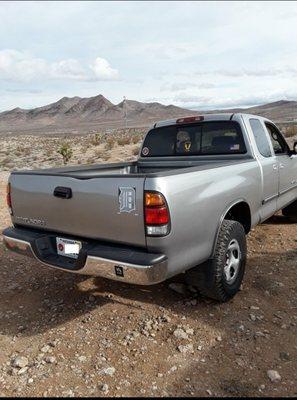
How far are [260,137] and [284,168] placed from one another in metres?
0.72

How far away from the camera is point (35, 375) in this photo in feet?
10.6

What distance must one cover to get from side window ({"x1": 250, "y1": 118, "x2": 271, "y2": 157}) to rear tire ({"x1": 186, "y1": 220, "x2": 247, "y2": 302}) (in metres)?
1.47

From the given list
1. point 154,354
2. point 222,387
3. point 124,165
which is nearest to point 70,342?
point 154,354

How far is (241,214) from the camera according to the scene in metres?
4.69

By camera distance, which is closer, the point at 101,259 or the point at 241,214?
the point at 101,259

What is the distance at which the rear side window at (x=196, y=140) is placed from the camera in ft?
16.8

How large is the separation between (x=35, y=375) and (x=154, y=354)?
95 centimetres

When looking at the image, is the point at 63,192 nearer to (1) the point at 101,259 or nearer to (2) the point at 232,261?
(1) the point at 101,259

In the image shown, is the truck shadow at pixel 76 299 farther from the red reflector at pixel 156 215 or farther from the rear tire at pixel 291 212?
the rear tire at pixel 291 212

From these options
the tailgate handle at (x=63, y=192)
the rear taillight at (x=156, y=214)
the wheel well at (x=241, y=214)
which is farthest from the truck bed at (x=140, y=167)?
the rear taillight at (x=156, y=214)

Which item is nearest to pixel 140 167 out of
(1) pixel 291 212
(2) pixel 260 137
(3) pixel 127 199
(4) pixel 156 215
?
(2) pixel 260 137

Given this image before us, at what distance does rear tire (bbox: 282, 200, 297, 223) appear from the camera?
6895 mm

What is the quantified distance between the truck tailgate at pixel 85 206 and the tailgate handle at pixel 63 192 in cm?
3

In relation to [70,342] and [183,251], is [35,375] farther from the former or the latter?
[183,251]
